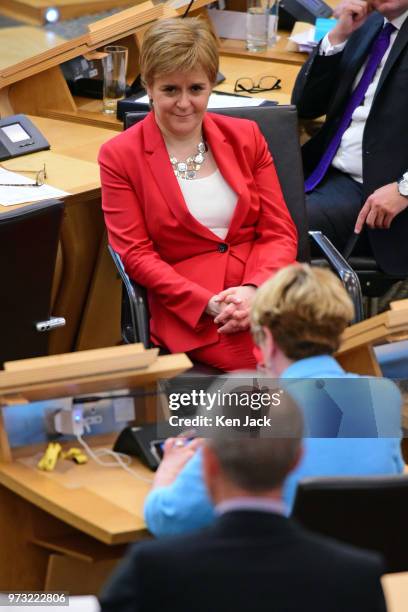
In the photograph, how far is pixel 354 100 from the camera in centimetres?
392

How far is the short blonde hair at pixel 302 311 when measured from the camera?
2.17 m

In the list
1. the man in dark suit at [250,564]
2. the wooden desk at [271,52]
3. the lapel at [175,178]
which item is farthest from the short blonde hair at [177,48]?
the wooden desk at [271,52]

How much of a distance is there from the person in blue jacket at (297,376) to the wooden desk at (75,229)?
5.06 feet

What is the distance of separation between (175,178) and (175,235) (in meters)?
0.16

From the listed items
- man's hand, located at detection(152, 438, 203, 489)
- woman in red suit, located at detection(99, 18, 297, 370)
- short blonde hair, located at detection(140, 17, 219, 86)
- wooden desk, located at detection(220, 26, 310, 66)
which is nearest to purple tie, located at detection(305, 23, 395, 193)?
woman in red suit, located at detection(99, 18, 297, 370)

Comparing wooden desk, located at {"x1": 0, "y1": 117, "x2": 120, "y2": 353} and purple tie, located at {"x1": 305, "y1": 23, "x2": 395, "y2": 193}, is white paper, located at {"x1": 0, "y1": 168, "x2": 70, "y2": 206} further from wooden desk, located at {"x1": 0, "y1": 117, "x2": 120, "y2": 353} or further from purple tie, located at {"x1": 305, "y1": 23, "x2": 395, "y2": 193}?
purple tie, located at {"x1": 305, "y1": 23, "x2": 395, "y2": 193}

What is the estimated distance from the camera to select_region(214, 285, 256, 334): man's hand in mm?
3059

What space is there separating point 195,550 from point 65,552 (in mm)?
912

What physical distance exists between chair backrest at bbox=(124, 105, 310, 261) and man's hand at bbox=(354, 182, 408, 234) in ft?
0.94

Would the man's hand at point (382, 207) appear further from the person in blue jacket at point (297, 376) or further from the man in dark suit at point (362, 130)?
the person in blue jacket at point (297, 376)

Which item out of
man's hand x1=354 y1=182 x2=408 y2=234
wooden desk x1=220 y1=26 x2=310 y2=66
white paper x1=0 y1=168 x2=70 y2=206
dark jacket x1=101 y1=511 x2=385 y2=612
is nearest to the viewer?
dark jacket x1=101 y1=511 x2=385 y2=612

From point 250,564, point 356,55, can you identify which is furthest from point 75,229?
point 250,564

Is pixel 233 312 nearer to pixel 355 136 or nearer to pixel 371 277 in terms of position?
pixel 371 277

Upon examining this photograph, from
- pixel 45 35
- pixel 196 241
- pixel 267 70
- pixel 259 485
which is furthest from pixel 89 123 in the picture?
pixel 259 485
